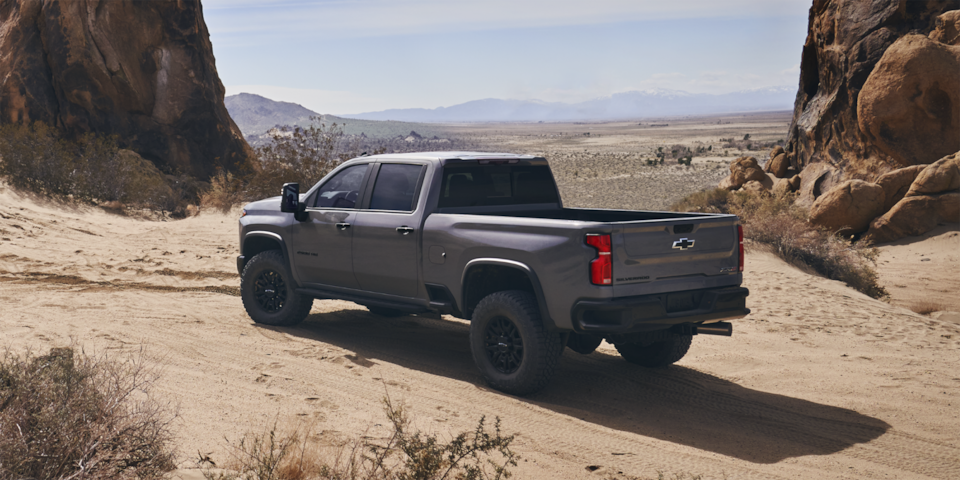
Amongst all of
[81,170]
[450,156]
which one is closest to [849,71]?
[450,156]

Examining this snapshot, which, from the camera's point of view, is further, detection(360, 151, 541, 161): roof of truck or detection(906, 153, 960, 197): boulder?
detection(906, 153, 960, 197): boulder

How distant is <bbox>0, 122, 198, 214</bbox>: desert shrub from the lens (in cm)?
1875

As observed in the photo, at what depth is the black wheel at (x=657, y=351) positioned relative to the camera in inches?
288

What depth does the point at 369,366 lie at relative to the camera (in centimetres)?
712

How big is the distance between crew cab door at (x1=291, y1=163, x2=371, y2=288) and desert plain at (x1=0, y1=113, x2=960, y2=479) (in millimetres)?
729

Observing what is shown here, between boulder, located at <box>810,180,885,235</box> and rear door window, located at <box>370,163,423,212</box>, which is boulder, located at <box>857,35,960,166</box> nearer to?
boulder, located at <box>810,180,885,235</box>

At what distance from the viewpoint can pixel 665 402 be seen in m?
6.50

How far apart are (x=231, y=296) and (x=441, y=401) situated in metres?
5.70

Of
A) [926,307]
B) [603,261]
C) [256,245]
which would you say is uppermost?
[603,261]

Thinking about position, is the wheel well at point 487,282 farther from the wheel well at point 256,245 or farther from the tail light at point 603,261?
the wheel well at point 256,245

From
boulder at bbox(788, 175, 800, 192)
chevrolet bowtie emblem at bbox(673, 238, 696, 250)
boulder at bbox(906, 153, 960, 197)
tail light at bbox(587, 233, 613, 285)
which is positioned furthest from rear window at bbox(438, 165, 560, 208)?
boulder at bbox(788, 175, 800, 192)

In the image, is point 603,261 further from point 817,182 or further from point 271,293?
point 817,182

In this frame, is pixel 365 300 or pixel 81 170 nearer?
pixel 365 300

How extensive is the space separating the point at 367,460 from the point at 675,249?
114 inches
